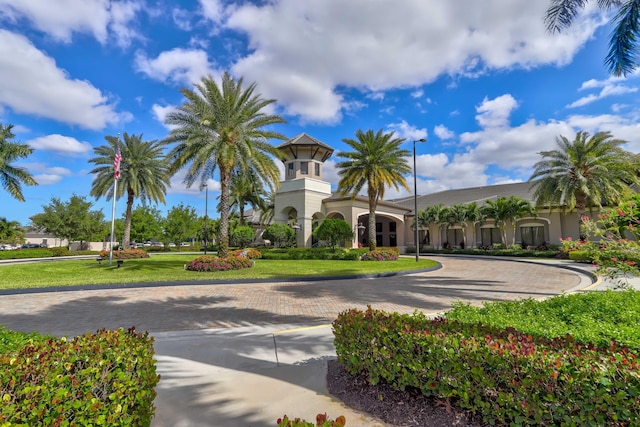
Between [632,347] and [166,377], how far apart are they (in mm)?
5727

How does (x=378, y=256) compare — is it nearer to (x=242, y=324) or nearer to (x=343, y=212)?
(x=343, y=212)

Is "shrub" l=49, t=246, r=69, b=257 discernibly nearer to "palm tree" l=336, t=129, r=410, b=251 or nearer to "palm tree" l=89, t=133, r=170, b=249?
"palm tree" l=89, t=133, r=170, b=249

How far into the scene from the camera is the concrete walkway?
3.80 meters

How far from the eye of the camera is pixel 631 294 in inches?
278

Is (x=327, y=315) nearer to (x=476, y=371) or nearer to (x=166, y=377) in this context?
(x=166, y=377)

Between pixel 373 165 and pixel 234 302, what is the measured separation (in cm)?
2115

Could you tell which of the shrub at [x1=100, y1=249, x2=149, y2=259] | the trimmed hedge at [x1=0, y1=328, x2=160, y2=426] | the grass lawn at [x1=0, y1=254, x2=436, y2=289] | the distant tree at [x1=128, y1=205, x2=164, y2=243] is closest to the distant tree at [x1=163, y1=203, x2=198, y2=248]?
the distant tree at [x1=128, y1=205, x2=164, y2=243]

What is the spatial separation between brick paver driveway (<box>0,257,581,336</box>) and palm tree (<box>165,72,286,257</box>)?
858cm

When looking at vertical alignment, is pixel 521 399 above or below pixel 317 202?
below

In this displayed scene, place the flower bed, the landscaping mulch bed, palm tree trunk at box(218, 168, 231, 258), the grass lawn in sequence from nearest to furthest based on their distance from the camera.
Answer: the landscaping mulch bed, the grass lawn, the flower bed, palm tree trunk at box(218, 168, 231, 258)

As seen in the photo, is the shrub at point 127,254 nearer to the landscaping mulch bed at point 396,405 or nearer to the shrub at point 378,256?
the shrub at point 378,256

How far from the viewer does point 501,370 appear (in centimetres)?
295

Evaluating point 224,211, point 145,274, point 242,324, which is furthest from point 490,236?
point 242,324

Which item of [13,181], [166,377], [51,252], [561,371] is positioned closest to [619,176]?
[561,371]
